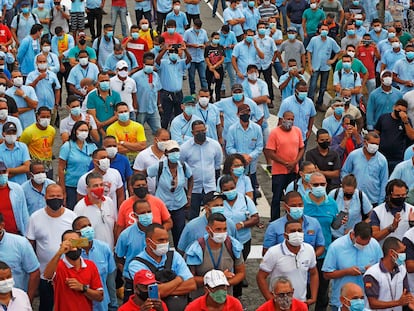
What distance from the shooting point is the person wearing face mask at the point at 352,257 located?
9836 mm

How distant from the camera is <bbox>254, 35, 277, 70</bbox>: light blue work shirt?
19547mm

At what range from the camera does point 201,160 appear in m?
12.8

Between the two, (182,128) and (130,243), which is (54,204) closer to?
(130,243)

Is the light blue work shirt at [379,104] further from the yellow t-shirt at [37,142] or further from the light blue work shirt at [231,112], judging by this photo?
the yellow t-shirt at [37,142]

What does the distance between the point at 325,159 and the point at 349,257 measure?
10.9ft

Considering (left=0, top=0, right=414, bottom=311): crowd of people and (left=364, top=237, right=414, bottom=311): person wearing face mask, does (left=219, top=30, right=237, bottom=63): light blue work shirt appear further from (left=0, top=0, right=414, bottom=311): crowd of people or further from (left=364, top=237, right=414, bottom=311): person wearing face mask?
(left=364, top=237, right=414, bottom=311): person wearing face mask

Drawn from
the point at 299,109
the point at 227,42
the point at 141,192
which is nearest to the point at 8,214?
the point at 141,192

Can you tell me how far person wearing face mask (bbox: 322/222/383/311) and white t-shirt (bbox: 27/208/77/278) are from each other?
2.87m

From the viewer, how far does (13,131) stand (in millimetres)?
12102

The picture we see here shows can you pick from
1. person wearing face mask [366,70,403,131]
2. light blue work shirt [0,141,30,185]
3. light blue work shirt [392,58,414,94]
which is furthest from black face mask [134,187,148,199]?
light blue work shirt [392,58,414,94]

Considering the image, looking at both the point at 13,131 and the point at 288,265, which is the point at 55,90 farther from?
the point at 288,265

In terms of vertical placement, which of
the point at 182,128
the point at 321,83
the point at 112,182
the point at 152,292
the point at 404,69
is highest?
the point at 152,292

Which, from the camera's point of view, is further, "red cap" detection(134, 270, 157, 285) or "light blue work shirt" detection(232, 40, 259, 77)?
"light blue work shirt" detection(232, 40, 259, 77)

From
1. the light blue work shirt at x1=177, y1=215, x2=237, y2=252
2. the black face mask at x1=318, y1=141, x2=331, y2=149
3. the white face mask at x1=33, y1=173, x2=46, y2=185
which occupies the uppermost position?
the white face mask at x1=33, y1=173, x2=46, y2=185
